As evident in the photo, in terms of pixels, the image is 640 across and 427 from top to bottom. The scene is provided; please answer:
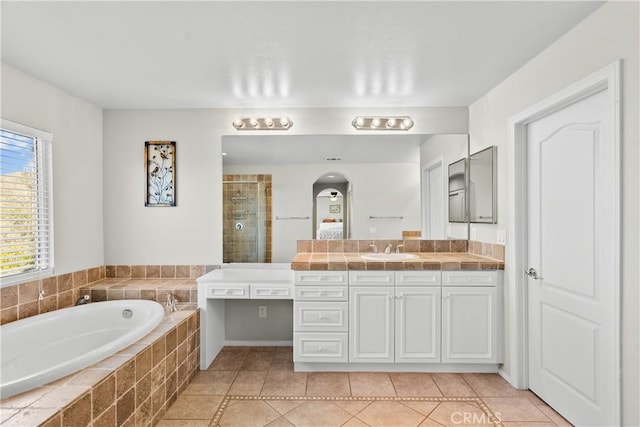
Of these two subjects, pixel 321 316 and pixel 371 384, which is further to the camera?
pixel 321 316

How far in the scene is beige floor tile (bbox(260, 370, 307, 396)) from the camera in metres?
2.40

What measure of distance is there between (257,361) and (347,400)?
3.12 ft

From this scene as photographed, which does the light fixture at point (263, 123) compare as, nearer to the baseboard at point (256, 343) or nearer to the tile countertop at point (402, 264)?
the tile countertop at point (402, 264)

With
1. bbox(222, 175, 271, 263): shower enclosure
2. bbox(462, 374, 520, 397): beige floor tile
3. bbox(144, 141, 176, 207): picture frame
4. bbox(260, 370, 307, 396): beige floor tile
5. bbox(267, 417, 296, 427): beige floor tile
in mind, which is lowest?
bbox(462, 374, 520, 397): beige floor tile

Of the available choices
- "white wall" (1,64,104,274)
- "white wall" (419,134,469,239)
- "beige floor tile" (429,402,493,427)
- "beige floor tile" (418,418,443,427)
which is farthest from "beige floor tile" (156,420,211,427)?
"white wall" (419,134,469,239)

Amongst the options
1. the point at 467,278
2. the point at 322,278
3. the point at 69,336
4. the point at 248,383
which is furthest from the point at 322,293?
the point at 69,336

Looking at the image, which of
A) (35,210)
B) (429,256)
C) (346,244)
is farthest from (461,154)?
(35,210)

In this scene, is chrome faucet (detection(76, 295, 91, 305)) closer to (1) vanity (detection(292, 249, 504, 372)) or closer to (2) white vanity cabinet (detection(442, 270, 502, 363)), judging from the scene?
(1) vanity (detection(292, 249, 504, 372))

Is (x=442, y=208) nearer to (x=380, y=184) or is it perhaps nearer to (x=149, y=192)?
(x=380, y=184)

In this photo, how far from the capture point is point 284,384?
2.51 meters

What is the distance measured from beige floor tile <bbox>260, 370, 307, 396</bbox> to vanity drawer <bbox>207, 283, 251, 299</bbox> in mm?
661

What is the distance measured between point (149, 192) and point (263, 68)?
1.70m

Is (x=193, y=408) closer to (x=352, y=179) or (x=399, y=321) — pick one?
(x=399, y=321)

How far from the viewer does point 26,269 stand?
242 centimetres
